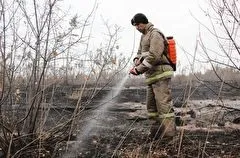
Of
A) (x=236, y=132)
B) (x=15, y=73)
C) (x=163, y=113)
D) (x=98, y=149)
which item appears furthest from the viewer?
(x=236, y=132)

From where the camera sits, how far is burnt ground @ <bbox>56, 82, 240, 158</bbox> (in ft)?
16.3

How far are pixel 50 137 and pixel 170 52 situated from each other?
217 centimetres

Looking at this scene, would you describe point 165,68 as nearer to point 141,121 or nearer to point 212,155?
point 212,155

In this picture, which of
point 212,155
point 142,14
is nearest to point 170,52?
point 142,14

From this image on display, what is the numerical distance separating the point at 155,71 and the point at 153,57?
26cm

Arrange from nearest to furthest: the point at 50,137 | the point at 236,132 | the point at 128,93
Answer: the point at 50,137
the point at 236,132
the point at 128,93

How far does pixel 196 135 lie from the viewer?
20.0 ft

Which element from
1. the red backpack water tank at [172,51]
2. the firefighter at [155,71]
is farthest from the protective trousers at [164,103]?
the red backpack water tank at [172,51]

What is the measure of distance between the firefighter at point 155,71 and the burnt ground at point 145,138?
0.23 m

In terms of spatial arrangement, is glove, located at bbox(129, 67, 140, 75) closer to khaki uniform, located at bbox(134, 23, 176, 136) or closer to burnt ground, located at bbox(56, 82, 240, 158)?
khaki uniform, located at bbox(134, 23, 176, 136)

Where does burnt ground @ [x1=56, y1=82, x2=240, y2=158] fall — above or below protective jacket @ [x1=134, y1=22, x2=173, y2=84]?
below

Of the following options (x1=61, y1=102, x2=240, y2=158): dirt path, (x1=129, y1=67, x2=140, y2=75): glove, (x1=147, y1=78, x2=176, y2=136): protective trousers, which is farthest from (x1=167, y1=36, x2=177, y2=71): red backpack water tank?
(x1=61, y1=102, x2=240, y2=158): dirt path

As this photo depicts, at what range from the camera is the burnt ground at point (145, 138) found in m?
4.97

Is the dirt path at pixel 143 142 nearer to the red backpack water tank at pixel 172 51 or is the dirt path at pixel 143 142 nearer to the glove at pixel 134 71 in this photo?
the glove at pixel 134 71
